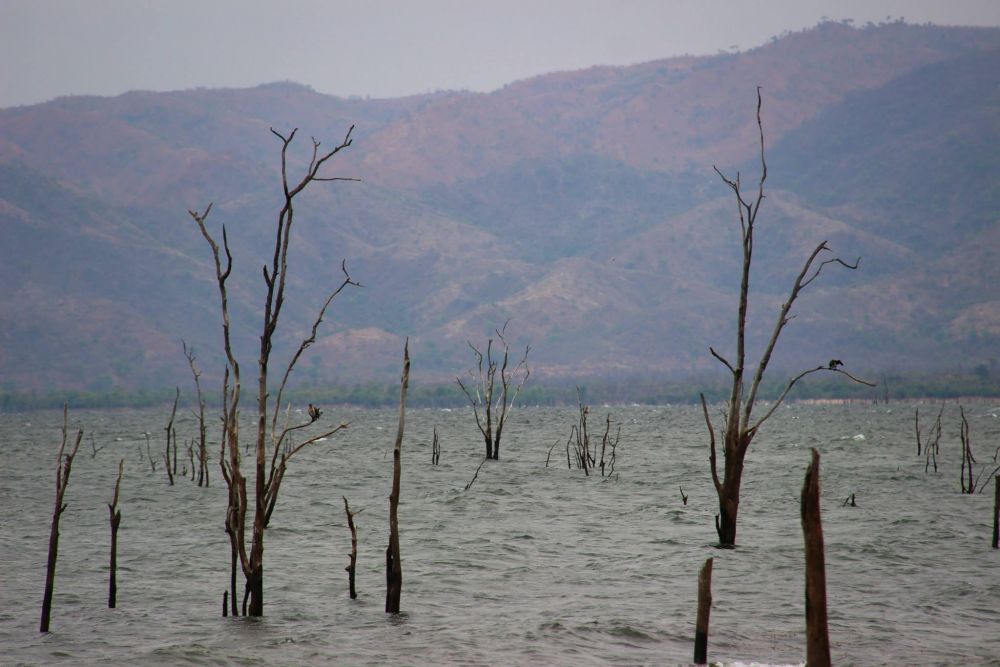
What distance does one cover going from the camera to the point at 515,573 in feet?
43.4

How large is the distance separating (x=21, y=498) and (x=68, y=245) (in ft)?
422

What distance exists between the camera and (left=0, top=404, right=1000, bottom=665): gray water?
9711 millimetres

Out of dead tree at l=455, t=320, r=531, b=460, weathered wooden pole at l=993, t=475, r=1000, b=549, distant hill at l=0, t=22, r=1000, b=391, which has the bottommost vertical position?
weathered wooden pole at l=993, t=475, r=1000, b=549

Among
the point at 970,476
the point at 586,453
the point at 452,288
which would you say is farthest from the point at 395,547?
the point at 452,288

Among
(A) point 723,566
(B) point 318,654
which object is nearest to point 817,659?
(B) point 318,654

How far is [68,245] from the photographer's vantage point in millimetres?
141875

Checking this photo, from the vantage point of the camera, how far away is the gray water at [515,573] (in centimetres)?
971

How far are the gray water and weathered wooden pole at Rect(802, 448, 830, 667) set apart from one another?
7.15 ft

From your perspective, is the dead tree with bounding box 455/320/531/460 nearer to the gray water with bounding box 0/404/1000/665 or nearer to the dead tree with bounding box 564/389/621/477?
the dead tree with bounding box 564/389/621/477

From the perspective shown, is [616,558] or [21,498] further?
[21,498]

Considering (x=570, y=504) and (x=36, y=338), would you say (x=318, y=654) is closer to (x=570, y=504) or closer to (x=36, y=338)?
(x=570, y=504)

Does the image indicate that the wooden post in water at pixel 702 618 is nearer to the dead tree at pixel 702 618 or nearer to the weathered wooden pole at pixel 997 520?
the dead tree at pixel 702 618

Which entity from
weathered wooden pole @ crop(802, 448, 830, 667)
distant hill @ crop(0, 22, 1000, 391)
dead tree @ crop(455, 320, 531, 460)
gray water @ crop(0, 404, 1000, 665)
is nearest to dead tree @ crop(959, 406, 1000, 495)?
gray water @ crop(0, 404, 1000, 665)

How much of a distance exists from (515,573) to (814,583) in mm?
6566
